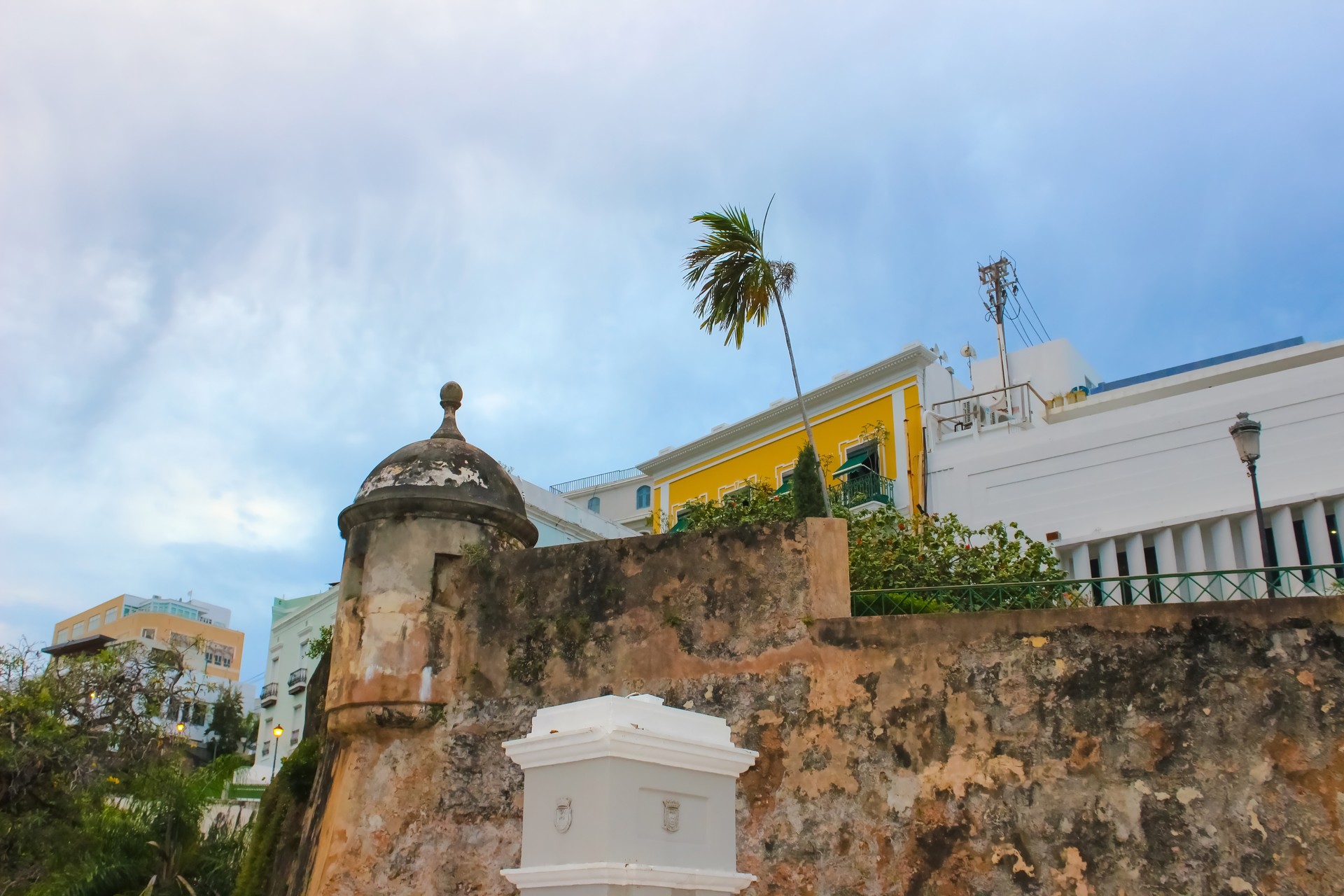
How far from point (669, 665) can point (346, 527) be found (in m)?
3.04

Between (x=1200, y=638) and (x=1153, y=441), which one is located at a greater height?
(x=1153, y=441)

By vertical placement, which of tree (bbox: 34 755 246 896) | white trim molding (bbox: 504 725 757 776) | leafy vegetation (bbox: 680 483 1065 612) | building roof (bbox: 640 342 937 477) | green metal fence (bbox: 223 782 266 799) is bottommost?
tree (bbox: 34 755 246 896)

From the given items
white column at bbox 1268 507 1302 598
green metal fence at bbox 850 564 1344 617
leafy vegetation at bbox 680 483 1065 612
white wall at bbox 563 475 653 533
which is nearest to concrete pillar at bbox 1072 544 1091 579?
white column at bbox 1268 507 1302 598

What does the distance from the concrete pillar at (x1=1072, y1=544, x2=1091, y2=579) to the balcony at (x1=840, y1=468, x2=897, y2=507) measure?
4.58m

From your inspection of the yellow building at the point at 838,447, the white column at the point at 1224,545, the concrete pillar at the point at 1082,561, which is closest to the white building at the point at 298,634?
the yellow building at the point at 838,447

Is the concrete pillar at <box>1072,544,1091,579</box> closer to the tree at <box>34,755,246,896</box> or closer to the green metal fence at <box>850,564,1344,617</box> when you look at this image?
the green metal fence at <box>850,564,1344,617</box>

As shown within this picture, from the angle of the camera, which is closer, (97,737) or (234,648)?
(97,737)

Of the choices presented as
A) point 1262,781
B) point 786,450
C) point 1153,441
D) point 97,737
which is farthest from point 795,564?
point 786,450

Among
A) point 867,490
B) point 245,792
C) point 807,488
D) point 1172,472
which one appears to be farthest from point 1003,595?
point 245,792

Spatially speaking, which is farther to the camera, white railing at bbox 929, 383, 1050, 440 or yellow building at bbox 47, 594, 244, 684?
yellow building at bbox 47, 594, 244, 684

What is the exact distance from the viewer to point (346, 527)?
31.0 feet

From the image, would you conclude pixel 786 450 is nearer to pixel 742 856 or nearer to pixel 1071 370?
pixel 1071 370

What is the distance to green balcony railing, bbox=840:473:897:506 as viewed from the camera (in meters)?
19.2

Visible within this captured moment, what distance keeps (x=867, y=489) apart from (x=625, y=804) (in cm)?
1542
